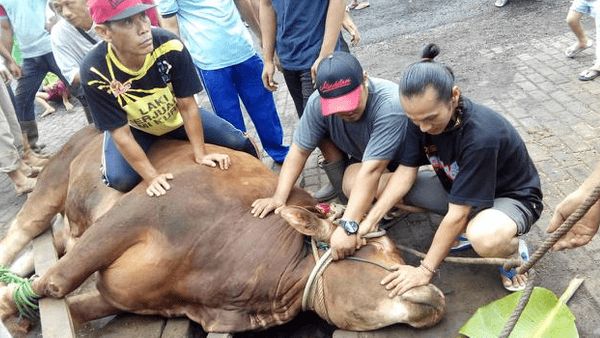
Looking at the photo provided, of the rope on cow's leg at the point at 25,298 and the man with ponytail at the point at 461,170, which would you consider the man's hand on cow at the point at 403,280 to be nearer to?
the man with ponytail at the point at 461,170

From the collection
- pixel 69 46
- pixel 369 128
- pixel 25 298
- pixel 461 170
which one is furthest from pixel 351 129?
pixel 69 46

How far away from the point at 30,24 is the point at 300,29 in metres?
3.71

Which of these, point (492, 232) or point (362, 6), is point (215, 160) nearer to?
point (492, 232)

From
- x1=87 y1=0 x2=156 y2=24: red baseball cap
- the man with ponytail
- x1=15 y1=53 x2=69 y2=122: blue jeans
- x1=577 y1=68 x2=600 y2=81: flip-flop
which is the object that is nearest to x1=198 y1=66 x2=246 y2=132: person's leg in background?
x1=87 y1=0 x2=156 y2=24: red baseball cap

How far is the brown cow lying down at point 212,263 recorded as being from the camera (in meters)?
2.75

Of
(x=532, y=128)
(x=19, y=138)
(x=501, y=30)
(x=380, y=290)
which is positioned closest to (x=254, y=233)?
(x=380, y=290)

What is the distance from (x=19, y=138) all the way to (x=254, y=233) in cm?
404

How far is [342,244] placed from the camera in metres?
2.75

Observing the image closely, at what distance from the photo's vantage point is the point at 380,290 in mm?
2584

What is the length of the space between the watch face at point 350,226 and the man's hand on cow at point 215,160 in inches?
36.3

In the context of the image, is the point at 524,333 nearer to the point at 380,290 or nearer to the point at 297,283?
the point at 380,290

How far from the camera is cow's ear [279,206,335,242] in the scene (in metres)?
2.76

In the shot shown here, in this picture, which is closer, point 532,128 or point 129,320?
point 129,320

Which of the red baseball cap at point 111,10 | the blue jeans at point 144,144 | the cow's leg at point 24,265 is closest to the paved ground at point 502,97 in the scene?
the blue jeans at point 144,144
